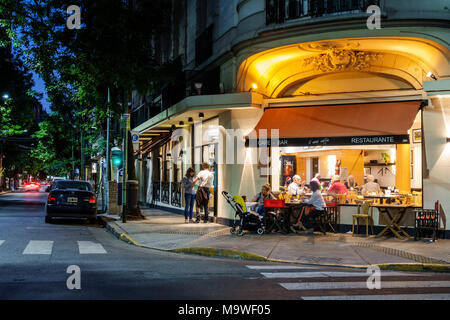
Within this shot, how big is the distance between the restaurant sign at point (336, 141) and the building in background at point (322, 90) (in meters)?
0.03

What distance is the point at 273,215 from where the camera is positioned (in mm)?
14641

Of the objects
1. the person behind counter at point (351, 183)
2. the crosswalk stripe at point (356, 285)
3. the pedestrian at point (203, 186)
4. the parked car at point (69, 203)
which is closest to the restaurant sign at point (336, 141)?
the pedestrian at point (203, 186)

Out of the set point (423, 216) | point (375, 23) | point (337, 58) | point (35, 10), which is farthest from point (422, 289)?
point (35, 10)

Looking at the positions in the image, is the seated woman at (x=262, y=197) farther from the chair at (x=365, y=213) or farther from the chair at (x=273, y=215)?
the chair at (x=365, y=213)

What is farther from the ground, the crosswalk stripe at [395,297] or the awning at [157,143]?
the awning at [157,143]

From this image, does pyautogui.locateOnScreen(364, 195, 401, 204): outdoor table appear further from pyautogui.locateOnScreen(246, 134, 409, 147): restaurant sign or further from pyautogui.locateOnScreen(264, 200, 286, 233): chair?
pyautogui.locateOnScreen(264, 200, 286, 233): chair

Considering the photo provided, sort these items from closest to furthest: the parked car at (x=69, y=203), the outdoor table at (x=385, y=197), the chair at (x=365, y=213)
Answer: the chair at (x=365, y=213) → the outdoor table at (x=385, y=197) → the parked car at (x=69, y=203)

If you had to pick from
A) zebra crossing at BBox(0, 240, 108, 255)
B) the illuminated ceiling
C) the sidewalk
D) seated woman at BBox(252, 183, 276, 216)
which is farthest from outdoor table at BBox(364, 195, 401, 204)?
zebra crossing at BBox(0, 240, 108, 255)

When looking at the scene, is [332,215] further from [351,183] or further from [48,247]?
[48,247]

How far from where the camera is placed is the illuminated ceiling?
1395cm

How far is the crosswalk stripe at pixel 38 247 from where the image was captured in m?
10.7

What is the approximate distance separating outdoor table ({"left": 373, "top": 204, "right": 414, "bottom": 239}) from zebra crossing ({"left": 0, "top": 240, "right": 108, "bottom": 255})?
7.22 m

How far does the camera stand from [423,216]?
43.6 feet

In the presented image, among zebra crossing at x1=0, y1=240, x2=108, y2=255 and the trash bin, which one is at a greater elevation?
the trash bin
